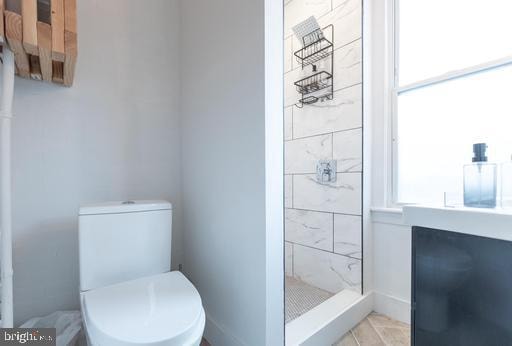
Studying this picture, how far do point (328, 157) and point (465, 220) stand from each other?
1.13 meters

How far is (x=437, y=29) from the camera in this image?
4.65 ft

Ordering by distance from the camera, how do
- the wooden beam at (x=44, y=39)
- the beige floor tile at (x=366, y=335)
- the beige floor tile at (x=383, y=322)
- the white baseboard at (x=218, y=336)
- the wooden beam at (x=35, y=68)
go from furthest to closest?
the beige floor tile at (x=383, y=322) → the beige floor tile at (x=366, y=335) → the white baseboard at (x=218, y=336) → the wooden beam at (x=35, y=68) → the wooden beam at (x=44, y=39)

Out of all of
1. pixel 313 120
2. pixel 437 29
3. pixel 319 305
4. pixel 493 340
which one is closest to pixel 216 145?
pixel 313 120

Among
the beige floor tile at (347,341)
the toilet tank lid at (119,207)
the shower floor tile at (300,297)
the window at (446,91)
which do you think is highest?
the window at (446,91)

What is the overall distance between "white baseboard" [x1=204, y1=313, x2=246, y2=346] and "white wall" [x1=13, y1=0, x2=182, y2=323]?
0.51 meters

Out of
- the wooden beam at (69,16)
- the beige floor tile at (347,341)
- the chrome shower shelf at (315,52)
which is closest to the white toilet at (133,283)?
the wooden beam at (69,16)

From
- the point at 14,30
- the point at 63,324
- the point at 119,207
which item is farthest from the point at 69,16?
the point at 63,324

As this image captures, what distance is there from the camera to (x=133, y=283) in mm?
1121

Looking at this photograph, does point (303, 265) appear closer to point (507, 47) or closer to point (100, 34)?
point (507, 47)

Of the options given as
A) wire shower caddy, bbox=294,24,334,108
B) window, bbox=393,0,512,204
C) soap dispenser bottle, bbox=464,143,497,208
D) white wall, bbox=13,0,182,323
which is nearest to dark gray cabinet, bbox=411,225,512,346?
soap dispenser bottle, bbox=464,143,497,208

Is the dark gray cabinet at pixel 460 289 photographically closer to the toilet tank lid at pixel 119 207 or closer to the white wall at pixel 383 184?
the white wall at pixel 383 184

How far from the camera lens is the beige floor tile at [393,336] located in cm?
130

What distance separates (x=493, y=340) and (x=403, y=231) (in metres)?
0.81

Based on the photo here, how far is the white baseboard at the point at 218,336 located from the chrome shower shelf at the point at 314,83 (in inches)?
65.8
